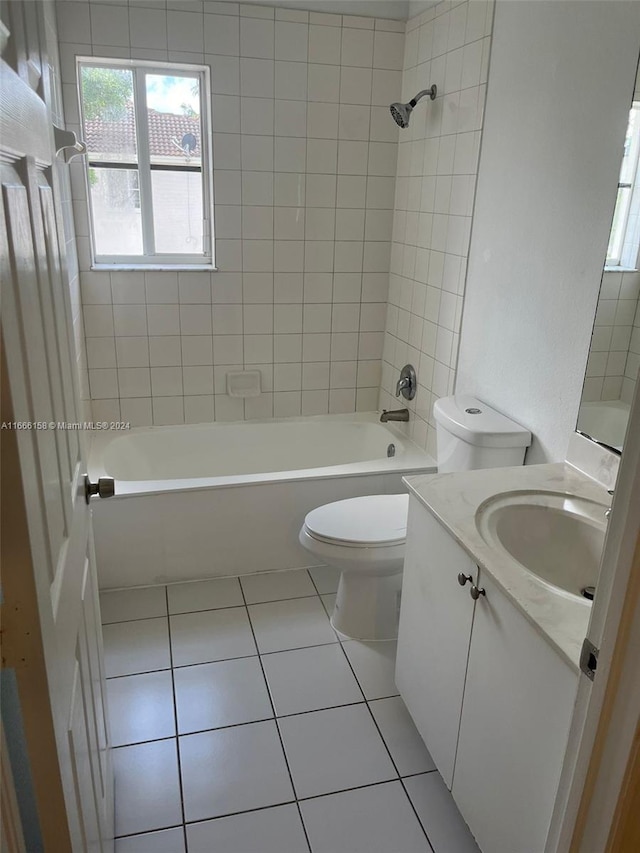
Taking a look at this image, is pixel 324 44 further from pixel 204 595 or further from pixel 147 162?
pixel 204 595

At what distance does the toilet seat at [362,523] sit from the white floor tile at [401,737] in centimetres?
52

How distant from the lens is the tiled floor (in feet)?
5.38

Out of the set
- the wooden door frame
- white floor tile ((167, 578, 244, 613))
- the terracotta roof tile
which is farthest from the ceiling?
the wooden door frame

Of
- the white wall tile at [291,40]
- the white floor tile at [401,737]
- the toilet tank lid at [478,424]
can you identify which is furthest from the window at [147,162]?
the white floor tile at [401,737]

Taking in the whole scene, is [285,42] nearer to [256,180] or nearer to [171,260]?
[256,180]

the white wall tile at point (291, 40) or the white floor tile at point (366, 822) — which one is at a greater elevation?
the white wall tile at point (291, 40)

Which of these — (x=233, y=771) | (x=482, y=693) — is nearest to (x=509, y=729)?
(x=482, y=693)

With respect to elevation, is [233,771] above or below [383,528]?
below

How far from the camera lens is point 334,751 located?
1.88 metres

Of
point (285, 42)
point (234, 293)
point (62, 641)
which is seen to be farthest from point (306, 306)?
point (62, 641)

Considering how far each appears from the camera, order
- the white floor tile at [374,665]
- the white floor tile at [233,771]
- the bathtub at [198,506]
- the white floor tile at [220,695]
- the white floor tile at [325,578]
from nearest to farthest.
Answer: the white floor tile at [233,771]
the white floor tile at [220,695]
the white floor tile at [374,665]
the bathtub at [198,506]
the white floor tile at [325,578]

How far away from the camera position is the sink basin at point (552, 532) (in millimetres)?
1605

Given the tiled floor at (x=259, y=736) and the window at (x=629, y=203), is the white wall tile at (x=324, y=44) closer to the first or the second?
the window at (x=629, y=203)

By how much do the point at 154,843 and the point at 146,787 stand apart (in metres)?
0.17
